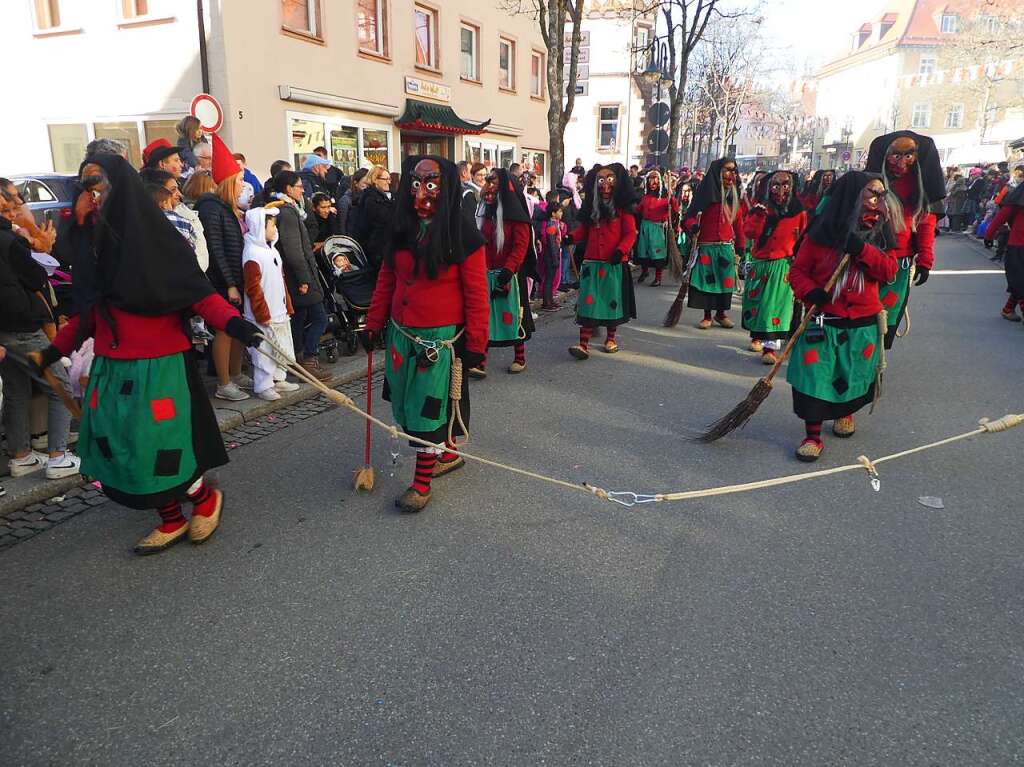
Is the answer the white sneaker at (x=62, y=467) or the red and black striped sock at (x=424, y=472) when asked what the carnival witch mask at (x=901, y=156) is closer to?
the red and black striped sock at (x=424, y=472)

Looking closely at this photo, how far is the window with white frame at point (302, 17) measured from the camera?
15.1 metres

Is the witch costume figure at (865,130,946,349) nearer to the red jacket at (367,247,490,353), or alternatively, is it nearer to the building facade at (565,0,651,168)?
the red jacket at (367,247,490,353)

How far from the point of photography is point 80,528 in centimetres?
413

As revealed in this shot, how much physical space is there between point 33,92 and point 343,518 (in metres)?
16.1

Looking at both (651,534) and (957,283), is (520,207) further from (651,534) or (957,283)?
(957,283)

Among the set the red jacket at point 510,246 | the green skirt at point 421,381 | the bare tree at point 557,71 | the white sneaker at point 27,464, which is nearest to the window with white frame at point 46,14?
the bare tree at point 557,71

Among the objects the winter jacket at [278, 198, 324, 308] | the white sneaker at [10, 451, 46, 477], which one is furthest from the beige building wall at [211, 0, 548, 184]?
the white sneaker at [10, 451, 46, 477]

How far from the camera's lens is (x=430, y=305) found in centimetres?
421

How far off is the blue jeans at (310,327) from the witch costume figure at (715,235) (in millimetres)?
4551

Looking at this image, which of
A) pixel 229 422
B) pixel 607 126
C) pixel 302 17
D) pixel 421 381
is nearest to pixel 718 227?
pixel 421 381

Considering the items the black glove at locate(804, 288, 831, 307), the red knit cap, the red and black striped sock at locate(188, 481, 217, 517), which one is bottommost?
the red and black striped sock at locate(188, 481, 217, 517)

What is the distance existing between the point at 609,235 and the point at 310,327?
10.4 ft

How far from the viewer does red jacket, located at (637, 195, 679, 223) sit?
456 inches

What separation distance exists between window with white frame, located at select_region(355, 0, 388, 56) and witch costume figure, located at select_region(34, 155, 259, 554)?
15.4 metres
